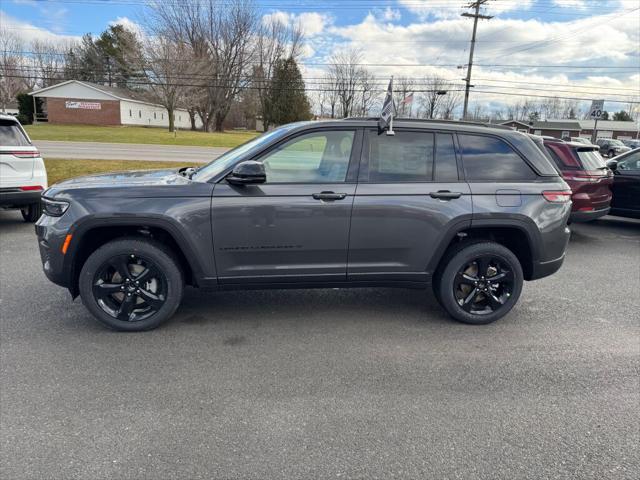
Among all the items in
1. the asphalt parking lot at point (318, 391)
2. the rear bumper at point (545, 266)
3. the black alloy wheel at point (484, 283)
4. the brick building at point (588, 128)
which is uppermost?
the brick building at point (588, 128)

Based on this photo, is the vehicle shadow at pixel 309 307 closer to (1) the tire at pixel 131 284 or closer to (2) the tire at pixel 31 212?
(1) the tire at pixel 131 284

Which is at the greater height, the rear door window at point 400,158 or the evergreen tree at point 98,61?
the evergreen tree at point 98,61

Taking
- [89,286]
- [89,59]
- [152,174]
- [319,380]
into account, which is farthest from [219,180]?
[89,59]

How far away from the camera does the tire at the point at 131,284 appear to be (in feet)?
12.0

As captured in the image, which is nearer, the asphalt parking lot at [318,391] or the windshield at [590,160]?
the asphalt parking lot at [318,391]

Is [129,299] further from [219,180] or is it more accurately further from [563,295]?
[563,295]

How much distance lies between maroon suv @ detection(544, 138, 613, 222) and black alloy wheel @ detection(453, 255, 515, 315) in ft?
Result: 13.1

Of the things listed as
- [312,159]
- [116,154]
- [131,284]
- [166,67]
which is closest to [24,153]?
[131,284]

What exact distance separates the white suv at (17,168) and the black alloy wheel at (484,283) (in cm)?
676

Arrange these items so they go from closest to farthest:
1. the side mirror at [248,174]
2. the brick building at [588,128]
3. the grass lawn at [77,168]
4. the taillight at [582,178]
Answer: the side mirror at [248,174], the taillight at [582,178], the grass lawn at [77,168], the brick building at [588,128]

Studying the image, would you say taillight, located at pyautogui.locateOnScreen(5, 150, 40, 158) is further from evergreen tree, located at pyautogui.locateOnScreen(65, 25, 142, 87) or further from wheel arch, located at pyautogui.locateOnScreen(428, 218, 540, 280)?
evergreen tree, located at pyautogui.locateOnScreen(65, 25, 142, 87)

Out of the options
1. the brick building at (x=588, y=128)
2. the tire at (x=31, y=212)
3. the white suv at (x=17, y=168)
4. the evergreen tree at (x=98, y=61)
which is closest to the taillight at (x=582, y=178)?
the white suv at (x=17, y=168)

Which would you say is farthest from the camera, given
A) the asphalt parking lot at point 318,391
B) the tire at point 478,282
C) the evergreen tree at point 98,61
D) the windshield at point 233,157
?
the evergreen tree at point 98,61

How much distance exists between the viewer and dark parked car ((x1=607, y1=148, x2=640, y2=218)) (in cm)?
808
